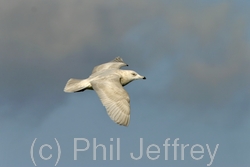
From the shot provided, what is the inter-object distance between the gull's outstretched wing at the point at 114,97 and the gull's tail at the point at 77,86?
0.50 meters

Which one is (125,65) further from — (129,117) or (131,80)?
(129,117)

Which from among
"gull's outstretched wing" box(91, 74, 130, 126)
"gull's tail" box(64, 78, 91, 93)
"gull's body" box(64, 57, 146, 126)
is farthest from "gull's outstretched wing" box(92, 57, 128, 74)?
"gull's outstretched wing" box(91, 74, 130, 126)

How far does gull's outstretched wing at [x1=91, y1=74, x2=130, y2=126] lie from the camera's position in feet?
112

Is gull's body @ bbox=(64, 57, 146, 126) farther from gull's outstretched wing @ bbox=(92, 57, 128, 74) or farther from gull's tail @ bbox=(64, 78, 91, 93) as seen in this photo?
gull's outstretched wing @ bbox=(92, 57, 128, 74)

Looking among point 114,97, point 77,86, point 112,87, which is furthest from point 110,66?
point 114,97

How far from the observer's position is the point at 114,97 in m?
35.8

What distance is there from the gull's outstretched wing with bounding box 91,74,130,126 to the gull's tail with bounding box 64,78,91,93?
501 millimetres

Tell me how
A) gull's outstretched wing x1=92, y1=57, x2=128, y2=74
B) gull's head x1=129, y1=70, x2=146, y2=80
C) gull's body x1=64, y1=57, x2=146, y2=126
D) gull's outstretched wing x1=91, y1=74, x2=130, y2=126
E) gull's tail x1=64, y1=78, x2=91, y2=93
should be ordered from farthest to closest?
gull's outstretched wing x1=92, y1=57, x2=128, y2=74, gull's head x1=129, y1=70, x2=146, y2=80, gull's tail x1=64, y1=78, x2=91, y2=93, gull's body x1=64, y1=57, x2=146, y2=126, gull's outstretched wing x1=91, y1=74, x2=130, y2=126

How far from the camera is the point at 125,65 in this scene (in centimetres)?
4419

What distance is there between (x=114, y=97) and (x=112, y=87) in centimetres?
99

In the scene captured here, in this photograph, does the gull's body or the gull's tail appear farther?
the gull's tail

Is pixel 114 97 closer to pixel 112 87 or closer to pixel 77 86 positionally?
pixel 112 87

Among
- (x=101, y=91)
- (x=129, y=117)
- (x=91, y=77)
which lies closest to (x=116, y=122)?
(x=129, y=117)

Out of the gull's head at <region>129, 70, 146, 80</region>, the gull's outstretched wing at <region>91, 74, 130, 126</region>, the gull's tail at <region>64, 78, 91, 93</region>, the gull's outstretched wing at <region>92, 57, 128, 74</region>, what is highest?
the gull's outstretched wing at <region>92, 57, 128, 74</region>
